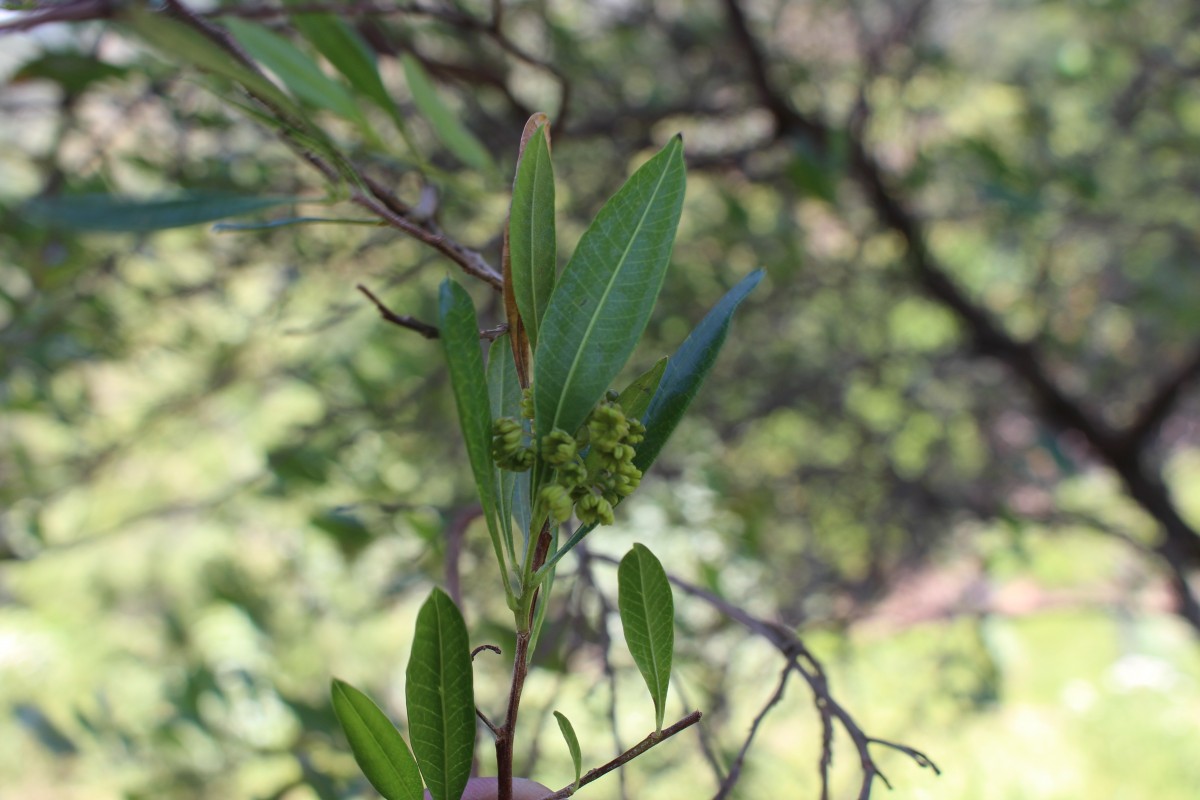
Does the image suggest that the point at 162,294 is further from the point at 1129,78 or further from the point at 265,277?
the point at 1129,78

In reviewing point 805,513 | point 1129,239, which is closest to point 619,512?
point 805,513

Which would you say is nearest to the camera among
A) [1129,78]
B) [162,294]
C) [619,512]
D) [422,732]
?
[422,732]

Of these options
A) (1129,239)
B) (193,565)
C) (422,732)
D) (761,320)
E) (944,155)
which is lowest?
(422,732)

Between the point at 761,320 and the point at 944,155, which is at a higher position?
the point at 944,155

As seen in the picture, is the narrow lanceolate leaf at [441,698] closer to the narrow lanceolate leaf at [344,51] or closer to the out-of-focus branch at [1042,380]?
the narrow lanceolate leaf at [344,51]

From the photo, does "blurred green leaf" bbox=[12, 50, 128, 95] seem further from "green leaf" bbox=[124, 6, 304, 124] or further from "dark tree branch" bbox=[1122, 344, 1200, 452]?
"dark tree branch" bbox=[1122, 344, 1200, 452]

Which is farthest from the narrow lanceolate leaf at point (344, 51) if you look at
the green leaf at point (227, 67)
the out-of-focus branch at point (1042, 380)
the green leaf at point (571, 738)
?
the out-of-focus branch at point (1042, 380)

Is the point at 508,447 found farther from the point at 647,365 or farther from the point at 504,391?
the point at 647,365
